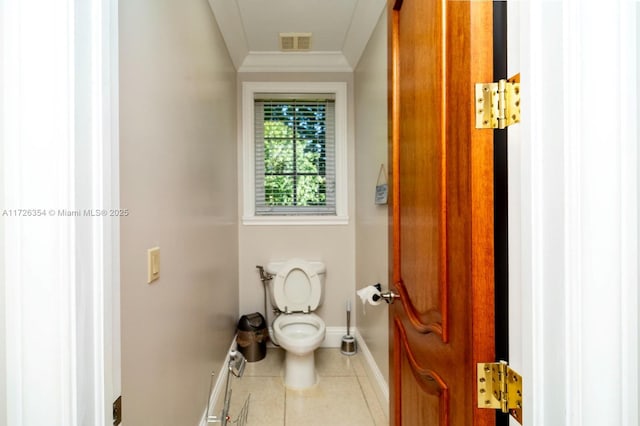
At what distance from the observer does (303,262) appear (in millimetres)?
2621

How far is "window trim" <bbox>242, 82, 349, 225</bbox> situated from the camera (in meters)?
2.85

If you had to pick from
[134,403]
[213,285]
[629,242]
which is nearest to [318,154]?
[213,285]

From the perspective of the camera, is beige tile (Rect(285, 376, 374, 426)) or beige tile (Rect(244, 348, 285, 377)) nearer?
beige tile (Rect(285, 376, 374, 426))

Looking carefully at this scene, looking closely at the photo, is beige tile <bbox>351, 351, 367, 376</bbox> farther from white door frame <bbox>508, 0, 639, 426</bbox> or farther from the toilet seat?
white door frame <bbox>508, 0, 639, 426</bbox>

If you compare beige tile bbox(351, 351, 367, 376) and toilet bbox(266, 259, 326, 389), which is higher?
toilet bbox(266, 259, 326, 389)

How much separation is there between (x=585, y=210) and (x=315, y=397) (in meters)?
2.06

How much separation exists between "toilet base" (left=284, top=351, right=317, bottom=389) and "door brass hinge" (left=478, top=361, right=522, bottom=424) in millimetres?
1706

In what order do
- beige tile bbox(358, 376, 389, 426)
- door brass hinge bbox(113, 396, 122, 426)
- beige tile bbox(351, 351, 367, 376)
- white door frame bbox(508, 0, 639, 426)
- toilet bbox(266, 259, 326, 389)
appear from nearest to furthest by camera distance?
white door frame bbox(508, 0, 639, 426)
door brass hinge bbox(113, 396, 122, 426)
beige tile bbox(358, 376, 389, 426)
toilet bbox(266, 259, 326, 389)
beige tile bbox(351, 351, 367, 376)

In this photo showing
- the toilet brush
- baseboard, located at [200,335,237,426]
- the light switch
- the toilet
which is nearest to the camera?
the light switch

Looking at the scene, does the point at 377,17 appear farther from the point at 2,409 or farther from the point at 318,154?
the point at 2,409

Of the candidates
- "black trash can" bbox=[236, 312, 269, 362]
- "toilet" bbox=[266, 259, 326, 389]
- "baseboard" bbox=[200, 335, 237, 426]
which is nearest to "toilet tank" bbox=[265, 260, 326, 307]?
"toilet" bbox=[266, 259, 326, 389]

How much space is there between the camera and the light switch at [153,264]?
103cm

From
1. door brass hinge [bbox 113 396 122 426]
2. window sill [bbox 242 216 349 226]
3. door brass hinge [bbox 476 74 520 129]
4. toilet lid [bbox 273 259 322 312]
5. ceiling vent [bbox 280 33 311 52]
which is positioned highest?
ceiling vent [bbox 280 33 311 52]

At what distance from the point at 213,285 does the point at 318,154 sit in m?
1.57
